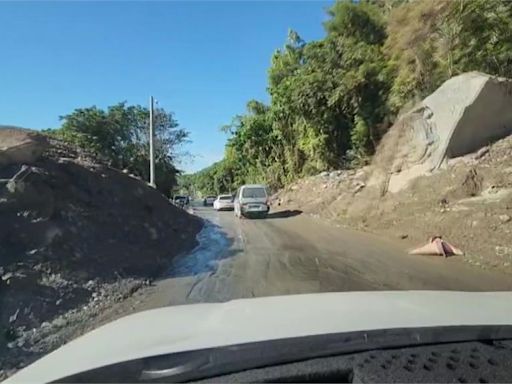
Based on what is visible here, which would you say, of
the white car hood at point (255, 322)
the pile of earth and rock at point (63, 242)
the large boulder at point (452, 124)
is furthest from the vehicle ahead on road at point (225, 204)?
the white car hood at point (255, 322)

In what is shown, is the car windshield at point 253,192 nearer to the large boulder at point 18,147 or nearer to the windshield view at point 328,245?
the windshield view at point 328,245

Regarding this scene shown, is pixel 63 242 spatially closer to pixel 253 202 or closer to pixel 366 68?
pixel 253 202

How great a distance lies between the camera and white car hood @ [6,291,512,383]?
7.21ft

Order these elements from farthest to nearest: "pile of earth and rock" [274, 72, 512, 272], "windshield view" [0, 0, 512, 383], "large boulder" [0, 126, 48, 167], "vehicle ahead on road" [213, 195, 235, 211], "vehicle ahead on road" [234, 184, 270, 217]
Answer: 1. "vehicle ahead on road" [213, 195, 235, 211]
2. "vehicle ahead on road" [234, 184, 270, 217]
3. "pile of earth and rock" [274, 72, 512, 272]
4. "large boulder" [0, 126, 48, 167]
5. "windshield view" [0, 0, 512, 383]

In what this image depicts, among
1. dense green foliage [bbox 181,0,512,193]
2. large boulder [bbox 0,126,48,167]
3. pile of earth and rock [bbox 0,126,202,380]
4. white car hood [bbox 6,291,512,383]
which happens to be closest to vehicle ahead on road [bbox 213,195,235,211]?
dense green foliage [bbox 181,0,512,193]

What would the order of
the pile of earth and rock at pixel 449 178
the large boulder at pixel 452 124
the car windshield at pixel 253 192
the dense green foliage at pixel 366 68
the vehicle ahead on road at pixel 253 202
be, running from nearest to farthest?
the pile of earth and rock at pixel 449 178, the large boulder at pixel 452 124, the dense green foliage at pixel 366 68, the vehicle ahead on road at pixel 253 202, the car windshield at pixel 253 192

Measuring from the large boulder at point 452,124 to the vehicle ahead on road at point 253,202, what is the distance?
26.3ft

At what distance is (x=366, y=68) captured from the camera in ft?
85.7

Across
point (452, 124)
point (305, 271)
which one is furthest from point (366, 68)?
point (305, 271)

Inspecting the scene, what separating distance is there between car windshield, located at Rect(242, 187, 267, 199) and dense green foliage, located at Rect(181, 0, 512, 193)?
20.1 ft

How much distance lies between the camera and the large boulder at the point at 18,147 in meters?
12.0

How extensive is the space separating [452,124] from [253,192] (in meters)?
12.7

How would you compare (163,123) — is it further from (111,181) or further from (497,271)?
(497,271)

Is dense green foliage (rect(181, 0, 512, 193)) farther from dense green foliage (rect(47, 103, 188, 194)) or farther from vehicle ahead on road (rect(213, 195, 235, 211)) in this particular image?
dense green foliage (rect(47, 103, 188, 194))
